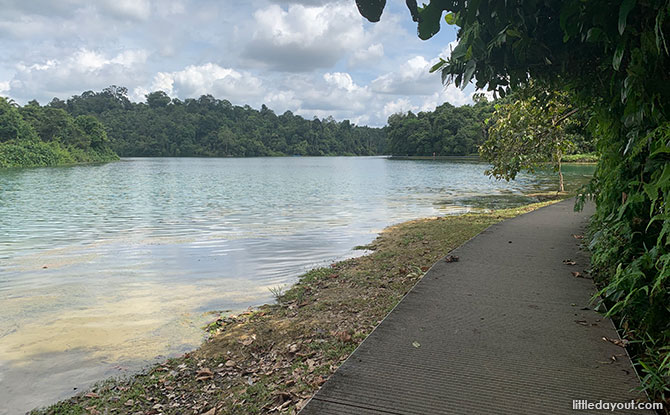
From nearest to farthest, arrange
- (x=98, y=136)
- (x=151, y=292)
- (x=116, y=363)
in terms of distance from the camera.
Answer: (x=116, y=363) → (x=151, y=292) → (x=98, y=136)

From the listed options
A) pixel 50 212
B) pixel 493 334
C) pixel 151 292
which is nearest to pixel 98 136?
pixel 50 212

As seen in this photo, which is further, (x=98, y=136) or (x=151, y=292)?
(x=98, y=136)

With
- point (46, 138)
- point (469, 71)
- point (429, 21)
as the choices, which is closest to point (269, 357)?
point (469, 71)

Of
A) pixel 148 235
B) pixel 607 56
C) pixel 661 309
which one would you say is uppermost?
pixel 607 56

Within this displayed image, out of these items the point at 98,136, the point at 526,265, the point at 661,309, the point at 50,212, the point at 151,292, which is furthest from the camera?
the point at 98,136

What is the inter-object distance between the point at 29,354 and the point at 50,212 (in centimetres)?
1432

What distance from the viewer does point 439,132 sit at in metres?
111

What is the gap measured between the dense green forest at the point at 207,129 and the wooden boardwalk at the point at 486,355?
135 metres

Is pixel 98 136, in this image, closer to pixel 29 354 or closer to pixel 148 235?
pixel 148 235

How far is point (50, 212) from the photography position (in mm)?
17375

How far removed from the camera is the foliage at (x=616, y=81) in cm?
278

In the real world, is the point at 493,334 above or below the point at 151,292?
above

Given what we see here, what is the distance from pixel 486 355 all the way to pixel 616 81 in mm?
2693

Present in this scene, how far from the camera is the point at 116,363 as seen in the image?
16.0 ft
